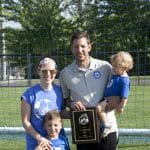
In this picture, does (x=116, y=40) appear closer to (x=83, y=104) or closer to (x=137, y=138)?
(x=137, y=138)

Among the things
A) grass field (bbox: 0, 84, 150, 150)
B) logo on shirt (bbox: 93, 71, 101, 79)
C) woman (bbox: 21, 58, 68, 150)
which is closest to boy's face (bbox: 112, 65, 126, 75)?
logo on shirt (bbox: 93, 71, 101, 79)

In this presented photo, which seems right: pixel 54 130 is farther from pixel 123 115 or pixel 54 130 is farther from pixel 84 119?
pixel 123 115

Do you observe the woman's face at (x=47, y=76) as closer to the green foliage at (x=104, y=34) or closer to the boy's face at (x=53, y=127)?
the boy's face at (x=53, y=127)

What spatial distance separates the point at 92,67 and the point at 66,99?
38 cm

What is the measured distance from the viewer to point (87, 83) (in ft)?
14.5

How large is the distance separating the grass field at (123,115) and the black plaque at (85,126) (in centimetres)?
357

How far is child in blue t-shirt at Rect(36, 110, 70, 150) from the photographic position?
418cm

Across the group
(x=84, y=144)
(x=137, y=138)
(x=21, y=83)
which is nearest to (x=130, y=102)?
(x=21, y=83)

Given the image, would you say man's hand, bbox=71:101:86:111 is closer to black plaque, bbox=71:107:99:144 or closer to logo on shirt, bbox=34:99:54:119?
black plaque, bbox=71:107:99:144

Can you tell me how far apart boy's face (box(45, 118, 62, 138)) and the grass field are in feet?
11.9

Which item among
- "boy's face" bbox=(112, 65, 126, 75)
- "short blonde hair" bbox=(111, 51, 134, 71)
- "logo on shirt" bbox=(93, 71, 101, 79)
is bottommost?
"logo on shirt" bbox=(93, 71, 101, 79)

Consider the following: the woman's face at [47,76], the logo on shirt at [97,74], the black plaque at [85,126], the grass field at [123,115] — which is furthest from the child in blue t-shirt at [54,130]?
the grass field at [123,115]

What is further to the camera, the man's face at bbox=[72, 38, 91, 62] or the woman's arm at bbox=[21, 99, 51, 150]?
the man's face at bbox=[72, 38, 91, 62]

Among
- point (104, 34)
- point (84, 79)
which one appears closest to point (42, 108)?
point (84, 79)
